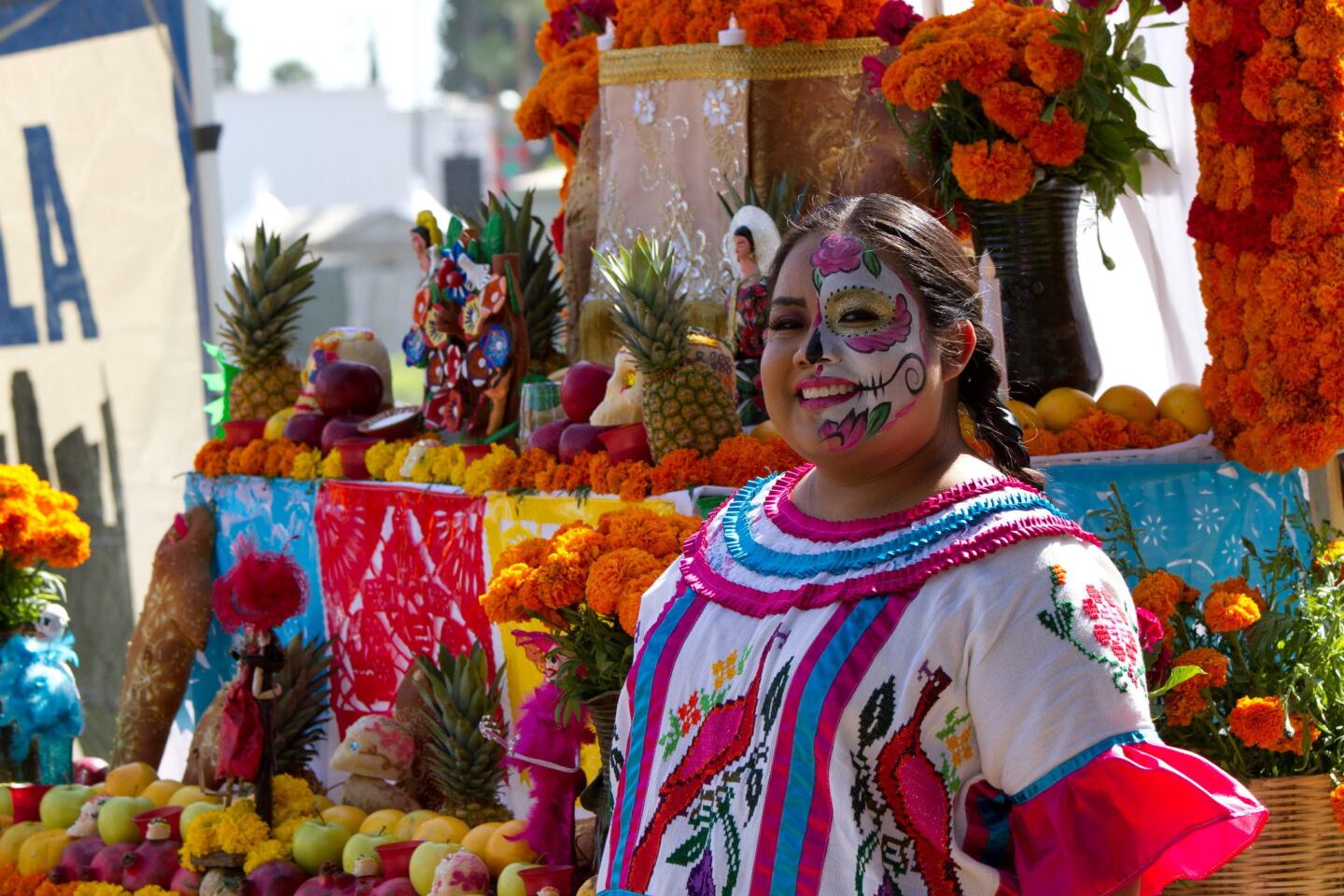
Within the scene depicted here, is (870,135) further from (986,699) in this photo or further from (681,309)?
(986,699)

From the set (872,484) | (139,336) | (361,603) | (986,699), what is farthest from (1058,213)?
(139,336)

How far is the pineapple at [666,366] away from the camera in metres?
3.48

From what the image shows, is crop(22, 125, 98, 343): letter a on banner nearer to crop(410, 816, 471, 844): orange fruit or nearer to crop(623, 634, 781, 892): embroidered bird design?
crop(410, 816, 471, 844): orange fruit

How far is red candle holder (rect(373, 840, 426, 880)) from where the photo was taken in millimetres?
3529

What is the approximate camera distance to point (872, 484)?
185 cm

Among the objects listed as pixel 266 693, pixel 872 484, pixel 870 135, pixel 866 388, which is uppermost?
pixel 870 135

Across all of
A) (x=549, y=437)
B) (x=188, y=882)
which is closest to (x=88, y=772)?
(x=188, y=882)

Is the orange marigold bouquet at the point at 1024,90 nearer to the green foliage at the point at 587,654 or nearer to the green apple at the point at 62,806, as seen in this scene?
the green foliage at the point at 587,654

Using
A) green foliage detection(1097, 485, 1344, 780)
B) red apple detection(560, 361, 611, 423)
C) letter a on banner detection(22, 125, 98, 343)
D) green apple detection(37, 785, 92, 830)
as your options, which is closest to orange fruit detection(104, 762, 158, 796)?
Result: green apple detection(37, 785, 92, 830)

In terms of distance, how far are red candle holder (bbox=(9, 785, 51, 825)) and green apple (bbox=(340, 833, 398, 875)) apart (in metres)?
1.32

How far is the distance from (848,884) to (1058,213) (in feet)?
8.84

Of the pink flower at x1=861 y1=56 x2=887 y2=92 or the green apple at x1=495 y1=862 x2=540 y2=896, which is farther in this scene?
the pink flower at x1=861 y1=56 x2=887 y2=92

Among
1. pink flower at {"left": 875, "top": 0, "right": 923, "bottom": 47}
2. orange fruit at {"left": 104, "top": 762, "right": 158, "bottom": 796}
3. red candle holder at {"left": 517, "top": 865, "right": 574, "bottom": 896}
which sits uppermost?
pink flower at {"left": 875, "top": 0, "right": 923, "bottom": 47}

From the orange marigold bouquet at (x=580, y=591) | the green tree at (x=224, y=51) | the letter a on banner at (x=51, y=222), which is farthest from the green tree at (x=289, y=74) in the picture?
the orange marigold bouquet at (x=580, y=591)
